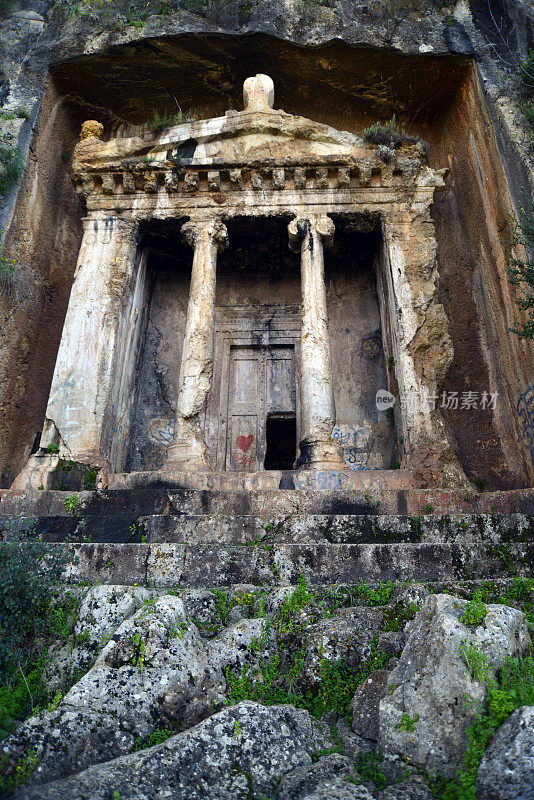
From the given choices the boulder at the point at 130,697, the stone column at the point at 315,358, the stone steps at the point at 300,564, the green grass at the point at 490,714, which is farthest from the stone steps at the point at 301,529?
the green grass at the point at 490,714

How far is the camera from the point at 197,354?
9461 millimetres

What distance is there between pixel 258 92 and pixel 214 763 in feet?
37.7

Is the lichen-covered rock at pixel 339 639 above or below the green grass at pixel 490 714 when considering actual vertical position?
above

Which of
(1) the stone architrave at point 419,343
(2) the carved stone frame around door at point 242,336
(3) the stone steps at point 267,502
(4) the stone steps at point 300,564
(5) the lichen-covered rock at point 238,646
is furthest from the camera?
(2) the carved stone frame around door at point 242,336

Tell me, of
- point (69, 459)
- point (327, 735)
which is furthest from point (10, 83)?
point (327, 735)

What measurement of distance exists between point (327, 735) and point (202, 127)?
34.1ft

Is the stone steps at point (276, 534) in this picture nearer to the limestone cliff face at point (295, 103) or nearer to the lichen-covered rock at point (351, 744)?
the lichen-covered rock at point (351, 744)

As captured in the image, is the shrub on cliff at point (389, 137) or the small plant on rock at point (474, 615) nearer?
the small plant on rock at point (474, 615)

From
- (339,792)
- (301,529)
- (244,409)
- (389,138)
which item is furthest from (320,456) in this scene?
(389,138)

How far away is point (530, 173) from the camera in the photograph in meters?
9.48

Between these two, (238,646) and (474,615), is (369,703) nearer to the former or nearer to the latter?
(474,615)

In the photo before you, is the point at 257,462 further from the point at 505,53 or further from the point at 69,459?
the point at 505,53

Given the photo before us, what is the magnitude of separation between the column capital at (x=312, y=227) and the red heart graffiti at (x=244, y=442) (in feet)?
13.2

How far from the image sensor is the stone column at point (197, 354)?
28.9 ft
